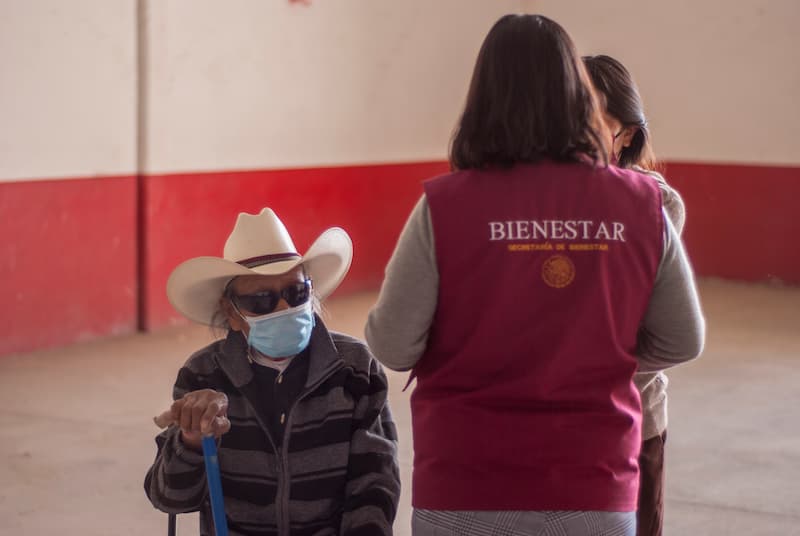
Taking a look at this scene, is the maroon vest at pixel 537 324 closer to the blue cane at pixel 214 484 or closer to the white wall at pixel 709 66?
the blue cane at pixel 214 484

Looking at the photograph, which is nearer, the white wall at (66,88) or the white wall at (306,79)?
the white wall at (66,88)

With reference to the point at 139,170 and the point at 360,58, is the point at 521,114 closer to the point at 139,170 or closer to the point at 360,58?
the point at 139,170

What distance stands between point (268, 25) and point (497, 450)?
5761 millimetres

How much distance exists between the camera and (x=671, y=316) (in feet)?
6.17

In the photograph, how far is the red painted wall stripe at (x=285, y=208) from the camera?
6.73 meters

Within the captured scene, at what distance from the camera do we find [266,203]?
734 centimetres

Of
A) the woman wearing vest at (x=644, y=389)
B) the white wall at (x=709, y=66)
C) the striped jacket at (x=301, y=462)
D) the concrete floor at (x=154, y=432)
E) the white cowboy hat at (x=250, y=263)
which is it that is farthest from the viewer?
the white wall at (x=709, y=66)

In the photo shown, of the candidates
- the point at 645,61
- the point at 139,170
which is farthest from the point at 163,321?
the point at 645,61

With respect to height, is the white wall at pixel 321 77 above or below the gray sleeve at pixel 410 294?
below

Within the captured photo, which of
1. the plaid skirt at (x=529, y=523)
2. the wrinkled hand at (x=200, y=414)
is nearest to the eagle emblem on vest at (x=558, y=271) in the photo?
the plaid skirt at (x=529, y=523)

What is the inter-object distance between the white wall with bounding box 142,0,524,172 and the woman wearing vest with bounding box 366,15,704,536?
16.3ft

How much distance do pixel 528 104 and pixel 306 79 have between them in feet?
19.3

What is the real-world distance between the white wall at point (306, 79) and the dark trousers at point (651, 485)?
4501 millimetres

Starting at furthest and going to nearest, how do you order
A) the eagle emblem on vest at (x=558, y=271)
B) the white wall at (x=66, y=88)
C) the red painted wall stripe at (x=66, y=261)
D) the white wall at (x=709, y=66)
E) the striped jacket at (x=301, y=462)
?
1. the white wall at (x=709, y=66)
2. the red painted wall stripe at (x=66, y=261)
3. the white wall at (x=66, y=88)
4. the striped jacket at (x=301, y=462)
5. the eagle emblem on vest at (x=558, y=271)
